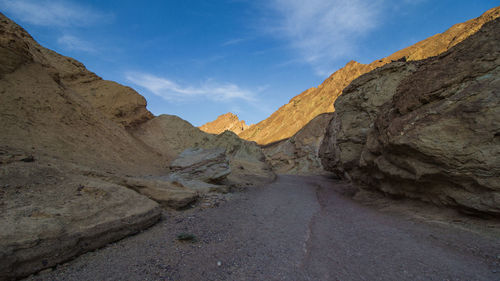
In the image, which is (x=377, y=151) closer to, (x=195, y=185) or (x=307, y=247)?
(x=307, y=247)

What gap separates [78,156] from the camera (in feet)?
20.3

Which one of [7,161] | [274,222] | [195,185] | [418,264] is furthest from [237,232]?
[7,161]

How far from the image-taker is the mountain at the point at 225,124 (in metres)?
113

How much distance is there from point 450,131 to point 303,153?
23.3 metres

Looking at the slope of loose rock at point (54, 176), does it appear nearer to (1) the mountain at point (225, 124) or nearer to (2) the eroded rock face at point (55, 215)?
(2) the eroded rock face at point (55, 215)

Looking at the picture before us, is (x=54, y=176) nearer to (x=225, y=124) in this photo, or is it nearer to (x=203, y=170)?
(x=203, y=170)

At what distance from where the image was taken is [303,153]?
27.1m

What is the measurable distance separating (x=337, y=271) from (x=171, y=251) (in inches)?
91.0

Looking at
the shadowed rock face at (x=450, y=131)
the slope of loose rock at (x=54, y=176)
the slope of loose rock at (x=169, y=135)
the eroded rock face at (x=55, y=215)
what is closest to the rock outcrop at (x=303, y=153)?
the slope of loose rock at (x=169, y=135)

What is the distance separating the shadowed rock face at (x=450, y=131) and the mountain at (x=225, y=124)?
104 m

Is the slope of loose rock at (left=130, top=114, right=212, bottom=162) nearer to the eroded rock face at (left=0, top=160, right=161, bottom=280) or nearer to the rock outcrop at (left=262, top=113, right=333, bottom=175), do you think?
the eroded rock face at (left=0, top=160, right=161, bottom=280)

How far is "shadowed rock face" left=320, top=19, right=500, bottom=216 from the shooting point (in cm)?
371

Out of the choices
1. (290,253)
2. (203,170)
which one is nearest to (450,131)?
(290,253)

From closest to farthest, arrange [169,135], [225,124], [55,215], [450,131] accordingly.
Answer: [55,215], [450,131], [169,135], [225,124]
